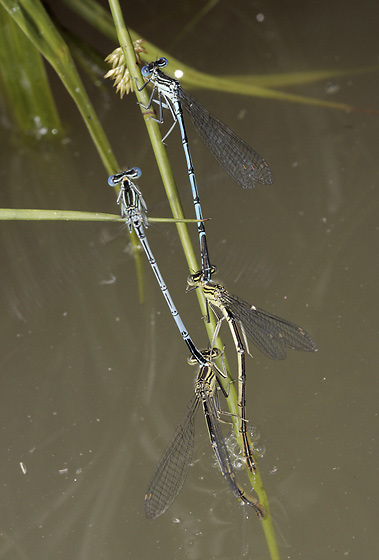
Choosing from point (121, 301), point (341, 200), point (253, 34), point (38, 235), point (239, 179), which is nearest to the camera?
point (239, 179)

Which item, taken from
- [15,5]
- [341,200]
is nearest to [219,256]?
[341,200]

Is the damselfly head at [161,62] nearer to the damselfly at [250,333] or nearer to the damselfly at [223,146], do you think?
the damselfly at [223,146]

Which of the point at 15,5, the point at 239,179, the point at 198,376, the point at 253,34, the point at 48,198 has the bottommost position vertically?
the point at 198,376

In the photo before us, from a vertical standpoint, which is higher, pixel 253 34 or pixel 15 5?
pixel 253 34

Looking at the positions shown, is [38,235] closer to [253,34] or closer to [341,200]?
[341,200]

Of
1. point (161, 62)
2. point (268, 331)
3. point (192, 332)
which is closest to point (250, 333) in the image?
point (268, 331)

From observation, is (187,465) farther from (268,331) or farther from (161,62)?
(161,62)
